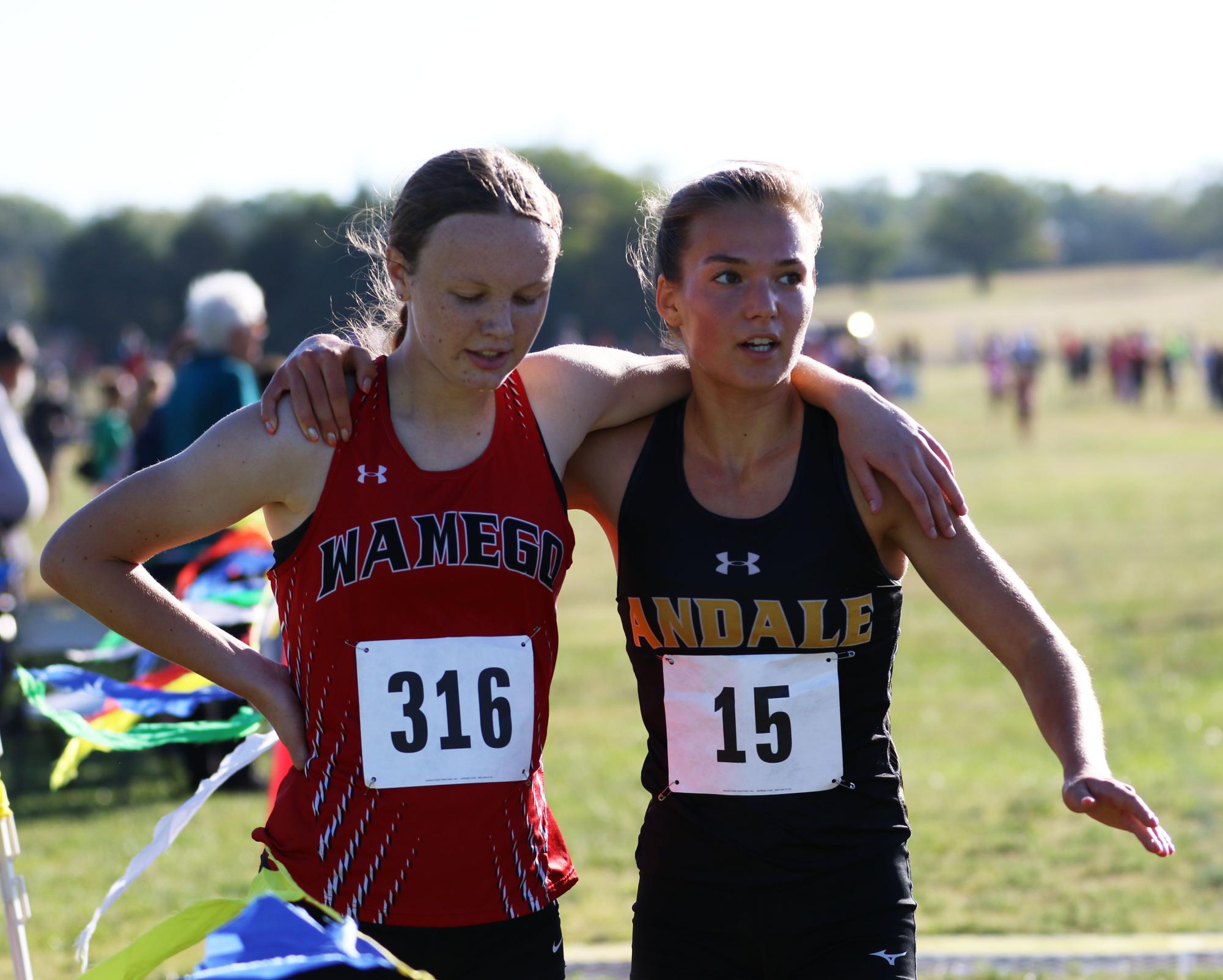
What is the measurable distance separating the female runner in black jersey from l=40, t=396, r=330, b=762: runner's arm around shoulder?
661mm

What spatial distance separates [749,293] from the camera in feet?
8.61

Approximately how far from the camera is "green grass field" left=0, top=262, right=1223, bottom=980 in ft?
17.6

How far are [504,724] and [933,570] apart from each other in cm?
83

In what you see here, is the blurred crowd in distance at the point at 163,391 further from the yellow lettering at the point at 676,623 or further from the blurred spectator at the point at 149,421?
the yellow lettering at the point at 676,623

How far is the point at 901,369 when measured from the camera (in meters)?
50.2

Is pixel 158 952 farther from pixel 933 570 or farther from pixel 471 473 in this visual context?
pixel 933 570

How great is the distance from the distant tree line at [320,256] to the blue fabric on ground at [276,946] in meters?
26.9

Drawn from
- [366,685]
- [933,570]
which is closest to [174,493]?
[366,685]

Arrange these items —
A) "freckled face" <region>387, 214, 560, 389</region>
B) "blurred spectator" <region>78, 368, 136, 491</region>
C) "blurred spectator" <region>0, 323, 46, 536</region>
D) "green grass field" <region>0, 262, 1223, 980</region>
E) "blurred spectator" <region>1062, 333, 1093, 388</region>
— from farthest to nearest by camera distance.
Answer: "blurred spectator" <region>1062, 333, 1093, 388</region> → "blurred spectator" <region>78, 368, 136, 491</region> → "blurred spectator" <region>0, 323, 46, 536</region> → "green grass field" <region>0, 262, 1223, 980</region> → "freckled face" <region>387, 214, 560, 389</region>

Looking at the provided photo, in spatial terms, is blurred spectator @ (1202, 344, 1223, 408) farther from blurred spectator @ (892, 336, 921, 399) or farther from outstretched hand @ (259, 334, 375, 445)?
outstretched hand @ (259, 334, 375, 445)

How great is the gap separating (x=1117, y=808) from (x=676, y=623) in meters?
0.83

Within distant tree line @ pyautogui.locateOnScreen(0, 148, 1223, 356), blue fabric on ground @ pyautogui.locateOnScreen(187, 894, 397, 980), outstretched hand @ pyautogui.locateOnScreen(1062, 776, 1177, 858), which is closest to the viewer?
blue fabric on ground @ pyautogui.locateOnScreen(187, 894, 397, 980)

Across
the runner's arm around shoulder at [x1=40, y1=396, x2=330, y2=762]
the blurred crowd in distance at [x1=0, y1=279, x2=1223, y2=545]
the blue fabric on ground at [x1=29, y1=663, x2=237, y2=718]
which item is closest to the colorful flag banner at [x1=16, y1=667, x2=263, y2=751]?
the blue fabric on ground at [x1=29, y1=663, x2=237, y2=718]

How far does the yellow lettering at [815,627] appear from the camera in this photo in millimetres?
2652
